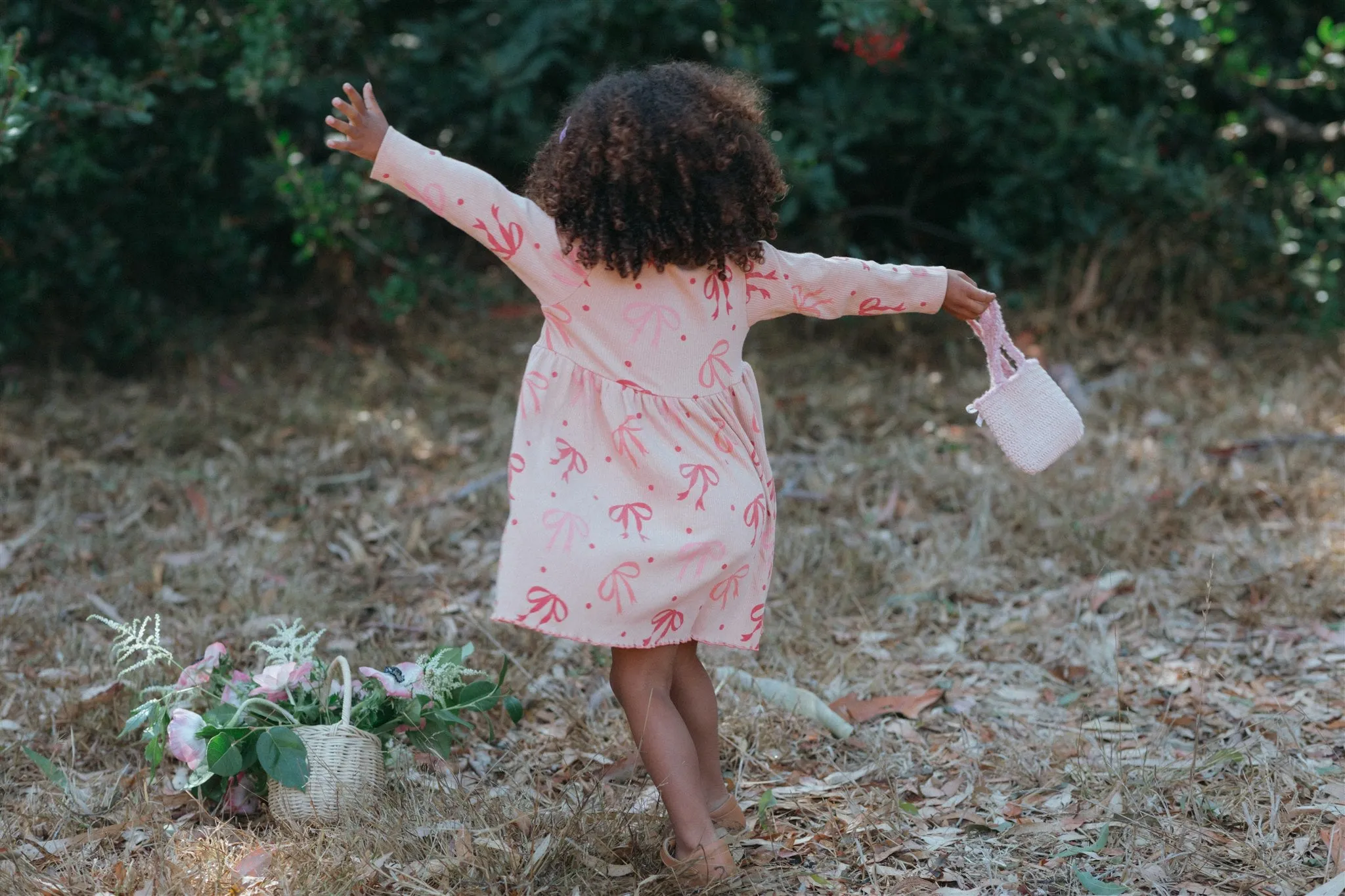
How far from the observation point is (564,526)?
227 cm

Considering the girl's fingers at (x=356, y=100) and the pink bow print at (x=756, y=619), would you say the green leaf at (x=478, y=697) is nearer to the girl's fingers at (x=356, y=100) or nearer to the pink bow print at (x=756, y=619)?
the pink bow print at (x=756, y=619)

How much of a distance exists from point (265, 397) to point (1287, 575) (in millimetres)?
3546

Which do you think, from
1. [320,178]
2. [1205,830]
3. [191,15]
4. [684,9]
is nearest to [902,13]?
[684,9]

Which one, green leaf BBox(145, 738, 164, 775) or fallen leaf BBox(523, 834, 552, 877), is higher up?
green leaf BBox(145, 738, 164, 775)

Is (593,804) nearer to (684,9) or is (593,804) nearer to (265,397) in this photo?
(265,397)

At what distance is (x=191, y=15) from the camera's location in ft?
15.5

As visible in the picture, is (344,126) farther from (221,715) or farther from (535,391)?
(221,715)

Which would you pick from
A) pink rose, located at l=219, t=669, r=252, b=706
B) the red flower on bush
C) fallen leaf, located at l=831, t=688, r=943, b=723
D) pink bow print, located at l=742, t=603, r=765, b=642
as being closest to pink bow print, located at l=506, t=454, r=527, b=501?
pink bow print, located at l=742, t=603, r=765, b=642

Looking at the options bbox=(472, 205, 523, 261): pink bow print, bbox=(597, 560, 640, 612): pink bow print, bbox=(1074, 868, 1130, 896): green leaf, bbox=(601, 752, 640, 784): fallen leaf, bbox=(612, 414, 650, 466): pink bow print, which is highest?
bbox=(472, 205, 523, 261): pink bow print

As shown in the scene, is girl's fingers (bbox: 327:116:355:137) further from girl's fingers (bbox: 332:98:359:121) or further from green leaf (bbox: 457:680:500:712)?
green leaf (bbox: 457:680:500:712)

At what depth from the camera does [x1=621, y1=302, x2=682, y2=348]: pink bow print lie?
231cm

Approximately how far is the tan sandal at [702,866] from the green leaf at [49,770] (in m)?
1.21

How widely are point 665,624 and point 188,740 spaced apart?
0.91 meters

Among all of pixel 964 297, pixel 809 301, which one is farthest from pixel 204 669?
pixel 964 297
